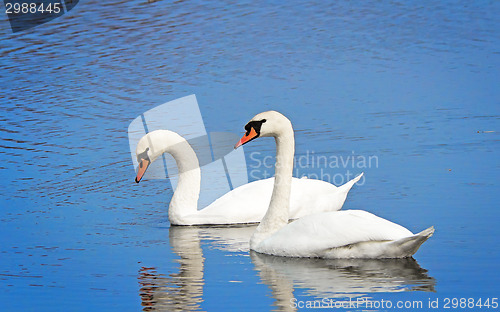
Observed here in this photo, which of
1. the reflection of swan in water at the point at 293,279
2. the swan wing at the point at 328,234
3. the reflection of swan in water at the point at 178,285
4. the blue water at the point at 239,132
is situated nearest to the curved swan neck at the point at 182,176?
the blue water at the point at 239,132

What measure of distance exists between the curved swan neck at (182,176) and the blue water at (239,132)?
0.24m

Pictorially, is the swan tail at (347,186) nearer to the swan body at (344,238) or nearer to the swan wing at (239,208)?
the swan wing at (239,208)

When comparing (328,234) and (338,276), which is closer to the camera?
(338,276)

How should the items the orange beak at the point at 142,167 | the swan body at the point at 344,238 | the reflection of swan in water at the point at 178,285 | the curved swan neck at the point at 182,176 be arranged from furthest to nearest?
1. the curved swan neck at the point at 182,176
2. the orange beak at the point at 142,167
3. the swan body at the point at 344,238
4. the reflection of swan in water at the point at 178,285

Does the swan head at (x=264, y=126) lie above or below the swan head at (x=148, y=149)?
above

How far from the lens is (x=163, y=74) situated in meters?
15.1

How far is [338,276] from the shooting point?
7.20 m

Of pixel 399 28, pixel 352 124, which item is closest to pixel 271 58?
pixel 399 28

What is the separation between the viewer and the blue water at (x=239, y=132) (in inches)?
282

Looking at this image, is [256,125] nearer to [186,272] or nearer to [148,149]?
[186,272]

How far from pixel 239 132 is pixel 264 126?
3.91m

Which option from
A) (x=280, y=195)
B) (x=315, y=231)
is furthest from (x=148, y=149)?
(x=315, y=231)

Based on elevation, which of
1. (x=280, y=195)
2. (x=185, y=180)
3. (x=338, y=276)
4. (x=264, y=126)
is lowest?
(x=338, y=276)

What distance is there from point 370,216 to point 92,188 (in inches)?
147
